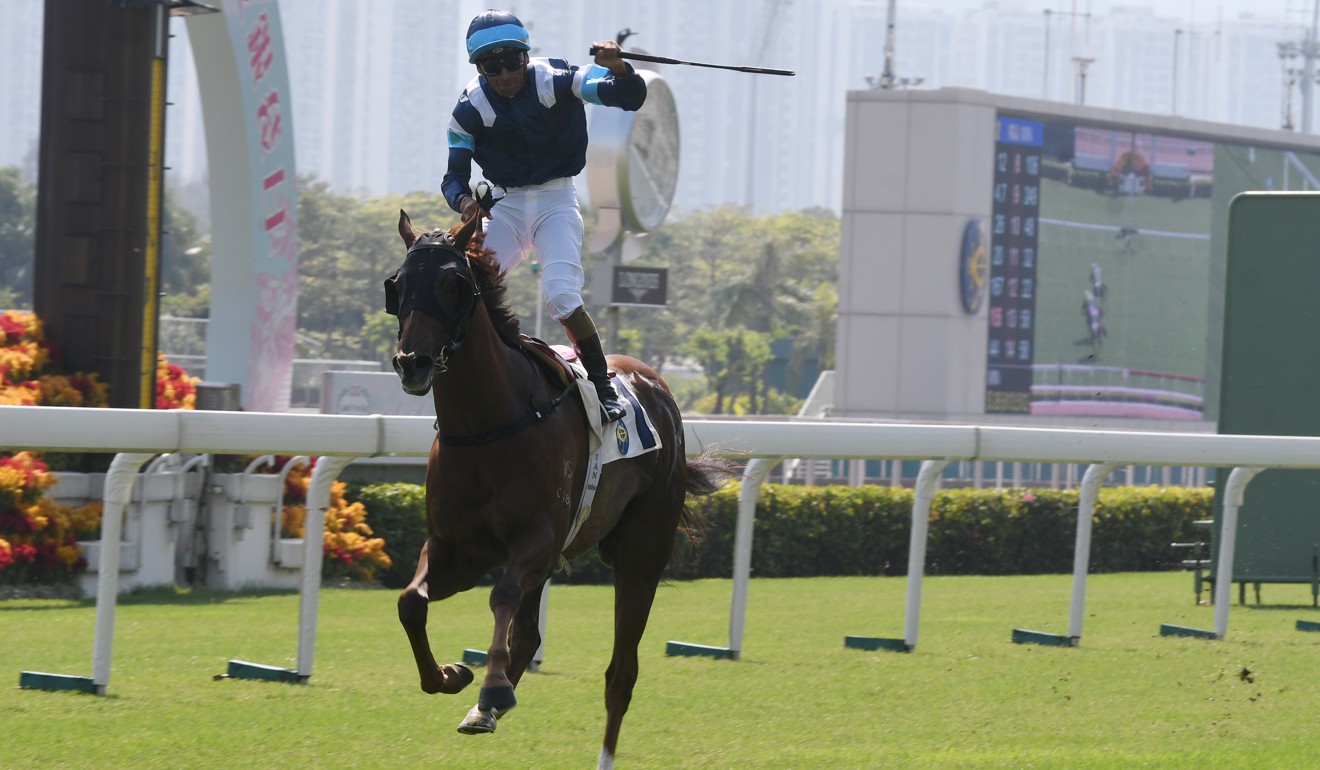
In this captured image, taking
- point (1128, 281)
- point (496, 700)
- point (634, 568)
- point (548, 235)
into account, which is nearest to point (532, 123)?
point (548, 235)

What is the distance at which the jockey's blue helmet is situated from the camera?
4977 mm

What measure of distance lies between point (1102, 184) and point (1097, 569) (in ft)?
40.1

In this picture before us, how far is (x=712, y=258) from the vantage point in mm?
87438

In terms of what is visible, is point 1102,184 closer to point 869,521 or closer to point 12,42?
point 869,521

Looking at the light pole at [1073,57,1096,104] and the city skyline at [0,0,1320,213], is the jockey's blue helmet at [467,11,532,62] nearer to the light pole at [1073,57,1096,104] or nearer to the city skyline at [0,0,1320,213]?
the light pole at [1073,57,1096,104]

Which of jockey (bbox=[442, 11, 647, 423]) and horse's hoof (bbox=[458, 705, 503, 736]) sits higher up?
jockey (bbox=[442, 11, 647, 423])

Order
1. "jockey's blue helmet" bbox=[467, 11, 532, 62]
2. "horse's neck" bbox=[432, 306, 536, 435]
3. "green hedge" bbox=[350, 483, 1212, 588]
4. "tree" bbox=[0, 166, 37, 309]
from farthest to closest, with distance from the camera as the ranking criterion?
1. "tree" bbox=[0, 166, 37, 309]
2. "green hedge" bbox=[350, 483, 1212, 588]
3. "jockey's blue helmet" bbox=[467, 11, 532, 62]
4. "horse's neck" bbox=[432, 306, 536, 435]

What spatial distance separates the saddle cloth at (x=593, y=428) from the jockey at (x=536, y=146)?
0.07 meters

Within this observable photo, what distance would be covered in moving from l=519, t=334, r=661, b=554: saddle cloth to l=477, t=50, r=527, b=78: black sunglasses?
771mm

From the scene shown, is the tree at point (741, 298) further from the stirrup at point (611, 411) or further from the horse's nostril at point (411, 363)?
the horse's nostril at point (411, 363)

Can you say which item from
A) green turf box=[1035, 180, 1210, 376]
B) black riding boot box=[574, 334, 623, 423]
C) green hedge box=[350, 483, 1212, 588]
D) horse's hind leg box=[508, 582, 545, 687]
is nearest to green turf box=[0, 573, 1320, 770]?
horse's hind leg box=[508, 582, 545, 687]

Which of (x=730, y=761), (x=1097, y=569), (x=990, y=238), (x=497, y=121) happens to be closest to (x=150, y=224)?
(x=497, y=121)

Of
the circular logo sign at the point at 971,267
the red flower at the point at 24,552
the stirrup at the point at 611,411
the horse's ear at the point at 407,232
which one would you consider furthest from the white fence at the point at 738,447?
the circular logo sign at the point at 971,267

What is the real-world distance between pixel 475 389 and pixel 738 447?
2.90 m
